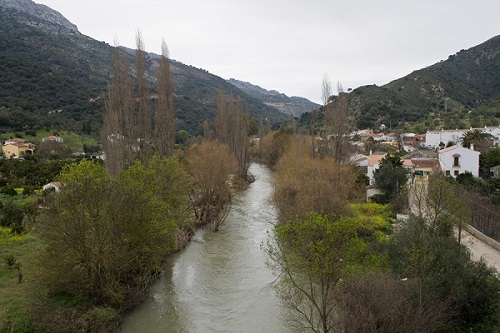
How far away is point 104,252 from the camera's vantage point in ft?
41.0

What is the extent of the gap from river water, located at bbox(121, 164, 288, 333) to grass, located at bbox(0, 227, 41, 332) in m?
3.18

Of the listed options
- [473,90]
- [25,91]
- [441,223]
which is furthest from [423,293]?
[473,90]

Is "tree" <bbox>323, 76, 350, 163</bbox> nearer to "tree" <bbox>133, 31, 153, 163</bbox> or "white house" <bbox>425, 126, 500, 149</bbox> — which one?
"tree" <bbox>133, 31, 153, 163</bbox>

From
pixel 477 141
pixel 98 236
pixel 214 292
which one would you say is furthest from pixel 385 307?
pixel 477 141

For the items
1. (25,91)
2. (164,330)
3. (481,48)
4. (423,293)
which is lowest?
(164,330)

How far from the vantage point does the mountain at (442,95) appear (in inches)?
3196

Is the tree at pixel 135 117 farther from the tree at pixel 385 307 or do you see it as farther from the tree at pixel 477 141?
the tree at pixel 477 141

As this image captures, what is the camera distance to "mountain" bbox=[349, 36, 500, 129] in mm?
81188

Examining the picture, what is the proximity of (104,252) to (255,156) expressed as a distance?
196 feet

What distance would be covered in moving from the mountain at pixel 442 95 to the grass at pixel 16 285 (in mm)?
72449

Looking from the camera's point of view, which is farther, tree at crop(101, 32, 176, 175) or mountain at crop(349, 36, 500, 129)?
mountain at crop(349, 36, 500, 129)

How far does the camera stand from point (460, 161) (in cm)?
3722

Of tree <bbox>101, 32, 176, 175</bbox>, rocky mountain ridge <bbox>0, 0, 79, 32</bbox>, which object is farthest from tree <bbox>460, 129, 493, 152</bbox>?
rocky mountain ridge <bbox>0, 0, 79, 32</bbox>

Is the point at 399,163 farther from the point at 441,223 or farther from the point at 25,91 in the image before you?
the point at 25,91
